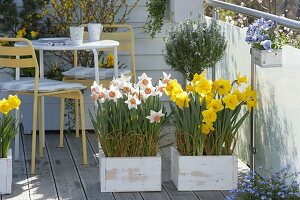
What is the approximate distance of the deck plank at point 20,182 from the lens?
16.0 ft

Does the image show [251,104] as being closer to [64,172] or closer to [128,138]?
[128,138]

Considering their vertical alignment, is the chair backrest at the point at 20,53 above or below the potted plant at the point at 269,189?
above

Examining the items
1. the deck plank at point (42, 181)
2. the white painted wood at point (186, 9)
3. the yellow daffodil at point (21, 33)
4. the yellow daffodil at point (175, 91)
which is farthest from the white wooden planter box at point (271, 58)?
the yellow daffodil at point (21, 33)

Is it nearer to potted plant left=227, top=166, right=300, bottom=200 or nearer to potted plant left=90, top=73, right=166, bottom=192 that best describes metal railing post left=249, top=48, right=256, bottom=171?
potted plant left=90, top=73, right=166, bottom=192

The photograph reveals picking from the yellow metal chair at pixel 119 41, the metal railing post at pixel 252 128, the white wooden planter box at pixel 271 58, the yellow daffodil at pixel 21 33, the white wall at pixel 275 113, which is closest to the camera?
the white wall at pixel 275 113

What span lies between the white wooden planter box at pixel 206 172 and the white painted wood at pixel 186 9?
6.78 ft

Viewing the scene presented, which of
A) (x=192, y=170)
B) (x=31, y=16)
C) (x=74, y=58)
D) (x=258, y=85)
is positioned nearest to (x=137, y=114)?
(x=192, y=170)

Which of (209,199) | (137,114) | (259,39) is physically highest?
(259,39)

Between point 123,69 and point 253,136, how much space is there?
5.83ft

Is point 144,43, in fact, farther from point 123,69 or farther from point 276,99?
point 276,99

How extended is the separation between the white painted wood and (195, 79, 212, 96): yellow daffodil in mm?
1903

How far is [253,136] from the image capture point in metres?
5.23

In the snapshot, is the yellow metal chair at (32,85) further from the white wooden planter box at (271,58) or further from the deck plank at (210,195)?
the white wooden planter box at (271,58)

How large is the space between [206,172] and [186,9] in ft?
7.15
